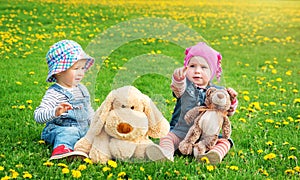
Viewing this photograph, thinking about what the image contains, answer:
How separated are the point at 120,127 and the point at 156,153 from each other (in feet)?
1.16

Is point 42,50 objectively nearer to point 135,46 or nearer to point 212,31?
point 135,46

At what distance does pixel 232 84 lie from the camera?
25.2 feet

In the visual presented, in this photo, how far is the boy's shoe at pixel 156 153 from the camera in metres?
3.83

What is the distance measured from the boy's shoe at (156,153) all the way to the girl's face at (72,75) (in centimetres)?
103

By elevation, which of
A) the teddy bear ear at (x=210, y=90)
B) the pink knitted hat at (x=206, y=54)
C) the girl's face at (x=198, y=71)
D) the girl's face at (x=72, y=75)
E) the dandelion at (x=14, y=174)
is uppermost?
the pink knitted hat at (x=206, y=54)

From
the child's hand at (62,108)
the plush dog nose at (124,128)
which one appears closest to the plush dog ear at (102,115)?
the plush dog nose at (124,128)

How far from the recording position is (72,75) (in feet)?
14.4

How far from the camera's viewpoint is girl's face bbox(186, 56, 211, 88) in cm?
434

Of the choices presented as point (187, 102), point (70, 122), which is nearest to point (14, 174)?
point (70, 122)

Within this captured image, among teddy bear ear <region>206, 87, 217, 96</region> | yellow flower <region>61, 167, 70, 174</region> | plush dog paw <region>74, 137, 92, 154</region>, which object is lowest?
yellow flower <region>61, 167, 70, 174</region>

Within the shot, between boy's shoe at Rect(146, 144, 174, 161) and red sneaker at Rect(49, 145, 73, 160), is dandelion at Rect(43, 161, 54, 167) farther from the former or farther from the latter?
boy's shoe at Rect(146, 144, 174, 161)

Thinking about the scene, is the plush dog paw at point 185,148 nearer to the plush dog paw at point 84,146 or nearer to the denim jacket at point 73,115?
the plush dog paw at point 84,146

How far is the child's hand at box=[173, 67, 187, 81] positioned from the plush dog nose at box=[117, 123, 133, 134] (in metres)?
0.58

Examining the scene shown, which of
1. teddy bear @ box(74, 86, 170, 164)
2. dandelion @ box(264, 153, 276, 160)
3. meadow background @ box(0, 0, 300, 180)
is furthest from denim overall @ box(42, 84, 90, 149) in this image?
dandelion @ box(264, 153, 276, 160)
